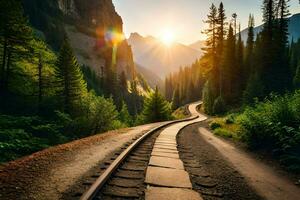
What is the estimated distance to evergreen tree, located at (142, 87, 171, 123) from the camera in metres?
35.5

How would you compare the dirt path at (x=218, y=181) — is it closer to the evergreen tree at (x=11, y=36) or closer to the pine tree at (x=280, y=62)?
the evergreen tree at (x=11, y=36)

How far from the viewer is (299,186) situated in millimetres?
5605

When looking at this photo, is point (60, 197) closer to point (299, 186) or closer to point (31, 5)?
point (299, 186)

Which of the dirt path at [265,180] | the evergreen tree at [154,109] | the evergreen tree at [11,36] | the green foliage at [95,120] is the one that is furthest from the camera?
the evergreen tree at [154,109]

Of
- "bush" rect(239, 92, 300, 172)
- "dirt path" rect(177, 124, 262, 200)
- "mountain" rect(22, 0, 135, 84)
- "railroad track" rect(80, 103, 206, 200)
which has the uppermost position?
"mountain" rect(22, 0, 135, 84)

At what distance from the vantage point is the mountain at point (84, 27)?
339 ft

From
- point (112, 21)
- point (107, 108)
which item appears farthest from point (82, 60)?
point (107, 108)

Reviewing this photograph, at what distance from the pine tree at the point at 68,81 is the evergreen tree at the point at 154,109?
33.3ft

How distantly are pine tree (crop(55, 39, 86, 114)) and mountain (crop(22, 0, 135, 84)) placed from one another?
7496 cm

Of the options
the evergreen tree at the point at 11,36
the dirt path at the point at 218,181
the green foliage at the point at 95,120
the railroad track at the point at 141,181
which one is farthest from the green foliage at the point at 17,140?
the evergreen tree at the point at 11,36

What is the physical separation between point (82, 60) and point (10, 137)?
4356 inches

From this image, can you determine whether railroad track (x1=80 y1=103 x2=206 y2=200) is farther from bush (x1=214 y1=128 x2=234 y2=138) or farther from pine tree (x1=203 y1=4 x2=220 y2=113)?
pine tree (x1=203 y1=4 x2=220 y2=113)

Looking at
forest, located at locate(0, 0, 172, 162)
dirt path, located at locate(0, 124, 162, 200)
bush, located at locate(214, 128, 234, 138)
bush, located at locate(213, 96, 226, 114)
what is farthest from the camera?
bush, located at locate(213, 96, 226, 114)

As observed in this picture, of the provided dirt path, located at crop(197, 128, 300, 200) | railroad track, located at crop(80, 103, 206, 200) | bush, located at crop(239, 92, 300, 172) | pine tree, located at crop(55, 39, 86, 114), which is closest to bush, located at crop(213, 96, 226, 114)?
pine tree, located at crop(55, 39, 86, 114)
